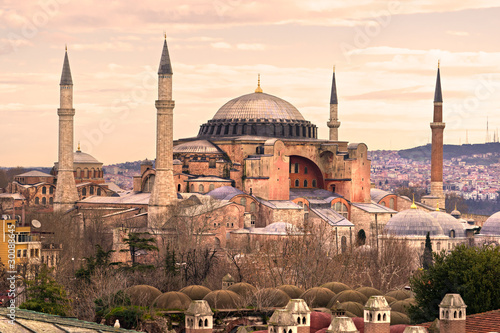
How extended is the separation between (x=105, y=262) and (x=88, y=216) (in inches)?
775

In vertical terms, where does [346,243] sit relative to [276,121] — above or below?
below

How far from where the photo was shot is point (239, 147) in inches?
2229

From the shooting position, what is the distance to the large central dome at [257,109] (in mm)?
59656

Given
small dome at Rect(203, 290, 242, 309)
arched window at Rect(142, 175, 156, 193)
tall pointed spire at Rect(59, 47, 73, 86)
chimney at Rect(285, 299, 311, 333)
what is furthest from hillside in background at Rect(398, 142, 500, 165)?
chimney at Rect(285, 299, 311, 333)

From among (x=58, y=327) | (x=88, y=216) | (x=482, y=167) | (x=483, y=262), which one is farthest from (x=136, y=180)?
(x=482, y=167)

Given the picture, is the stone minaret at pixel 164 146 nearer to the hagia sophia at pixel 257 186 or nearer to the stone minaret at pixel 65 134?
the hagia sophia at pixel 257 186

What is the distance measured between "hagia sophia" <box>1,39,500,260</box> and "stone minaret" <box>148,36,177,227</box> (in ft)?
0.14

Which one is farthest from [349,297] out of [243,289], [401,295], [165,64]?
[165,64]

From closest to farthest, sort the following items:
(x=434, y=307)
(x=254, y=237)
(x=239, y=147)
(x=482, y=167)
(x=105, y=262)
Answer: (x=434, y=307) < (x=105, y=262) < (x=254, y=237) < (x=239, y=147) < (x=482, y=167)

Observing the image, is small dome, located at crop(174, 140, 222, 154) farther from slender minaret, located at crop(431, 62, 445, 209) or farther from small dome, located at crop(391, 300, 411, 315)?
small dome, located at crop(391, 300, 411, 315)

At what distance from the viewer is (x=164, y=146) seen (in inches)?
1951

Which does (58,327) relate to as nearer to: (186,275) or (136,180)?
(186,275)

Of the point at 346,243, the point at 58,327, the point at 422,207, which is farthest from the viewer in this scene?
the point at 422,207

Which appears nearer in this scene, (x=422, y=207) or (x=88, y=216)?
(x=88, y=216)
